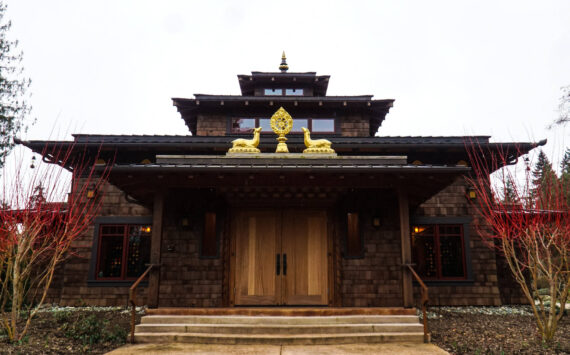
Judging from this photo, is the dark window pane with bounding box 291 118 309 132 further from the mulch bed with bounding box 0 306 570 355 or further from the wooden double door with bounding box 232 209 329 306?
the mulch bed with bounding box 0 306 570 355

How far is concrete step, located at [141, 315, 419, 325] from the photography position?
7.20 m

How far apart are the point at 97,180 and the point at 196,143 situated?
3078 millimetres

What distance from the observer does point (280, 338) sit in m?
6.83

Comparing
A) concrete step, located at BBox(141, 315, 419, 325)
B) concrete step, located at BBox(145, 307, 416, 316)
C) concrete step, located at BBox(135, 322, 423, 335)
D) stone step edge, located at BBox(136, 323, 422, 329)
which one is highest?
concrete step, located at BBox(145, 307, 416, 316)

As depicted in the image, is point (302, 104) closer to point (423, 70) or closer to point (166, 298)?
point (166, 298)

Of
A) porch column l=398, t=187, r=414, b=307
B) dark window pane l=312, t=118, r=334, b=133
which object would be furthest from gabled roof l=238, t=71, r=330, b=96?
porch column l=398, t=187, r=414, b=307

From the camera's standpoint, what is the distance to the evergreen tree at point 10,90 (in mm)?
21016

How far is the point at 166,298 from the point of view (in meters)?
9.85

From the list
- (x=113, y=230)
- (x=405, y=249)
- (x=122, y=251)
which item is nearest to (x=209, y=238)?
(x=122, y=251)

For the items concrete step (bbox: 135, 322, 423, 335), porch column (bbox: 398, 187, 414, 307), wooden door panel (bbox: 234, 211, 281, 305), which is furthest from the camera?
wooden door panel (bbox: 234, 211, 281, 305)

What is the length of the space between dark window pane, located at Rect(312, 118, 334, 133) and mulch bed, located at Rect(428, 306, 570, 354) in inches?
277

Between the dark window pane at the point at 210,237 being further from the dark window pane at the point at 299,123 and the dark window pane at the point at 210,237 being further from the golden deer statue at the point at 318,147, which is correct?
the dark window pane at the point at 299,123

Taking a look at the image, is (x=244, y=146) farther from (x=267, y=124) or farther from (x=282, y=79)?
(x=282, y=79)

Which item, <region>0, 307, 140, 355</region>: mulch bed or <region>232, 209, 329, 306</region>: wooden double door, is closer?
<region>0, 307, 140, 355</region>: mulch bed
